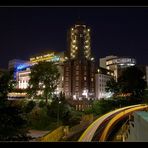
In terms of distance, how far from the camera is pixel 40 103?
99.9 feet

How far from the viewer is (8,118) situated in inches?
234

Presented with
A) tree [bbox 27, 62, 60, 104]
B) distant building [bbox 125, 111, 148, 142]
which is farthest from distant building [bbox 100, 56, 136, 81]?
distant building [bbox 125, 111, 148, 142]

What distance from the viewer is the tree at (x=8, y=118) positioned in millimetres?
5914

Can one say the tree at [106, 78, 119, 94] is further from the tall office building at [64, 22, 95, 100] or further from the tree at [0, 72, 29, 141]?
the tree at [0, 72, 29, 141]

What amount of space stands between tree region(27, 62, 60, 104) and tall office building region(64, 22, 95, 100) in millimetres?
11933

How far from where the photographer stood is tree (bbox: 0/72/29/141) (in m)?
5.91

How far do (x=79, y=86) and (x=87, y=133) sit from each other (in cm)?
3117

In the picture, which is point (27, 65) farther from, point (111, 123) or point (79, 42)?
point (111, 123)

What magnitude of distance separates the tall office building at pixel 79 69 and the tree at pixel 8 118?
38.1 meters

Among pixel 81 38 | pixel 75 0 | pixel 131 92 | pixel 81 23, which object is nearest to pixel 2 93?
pixel 75 0

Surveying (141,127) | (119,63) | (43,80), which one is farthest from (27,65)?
(141,127)

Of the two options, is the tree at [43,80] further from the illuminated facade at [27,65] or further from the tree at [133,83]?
the illuminated facade at [27,65]

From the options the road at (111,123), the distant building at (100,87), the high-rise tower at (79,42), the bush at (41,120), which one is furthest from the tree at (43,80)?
the high-rise tower at (79,42)

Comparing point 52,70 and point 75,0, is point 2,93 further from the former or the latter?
point 52,70
